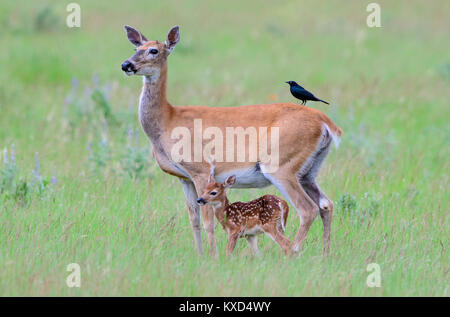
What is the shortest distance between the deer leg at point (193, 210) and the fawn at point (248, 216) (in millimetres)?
208

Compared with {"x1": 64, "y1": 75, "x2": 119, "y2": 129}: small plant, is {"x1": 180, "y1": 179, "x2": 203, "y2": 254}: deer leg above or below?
below

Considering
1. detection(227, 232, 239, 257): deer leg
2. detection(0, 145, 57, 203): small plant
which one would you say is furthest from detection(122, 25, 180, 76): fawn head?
detection(0, 145, 57, 203): small plant

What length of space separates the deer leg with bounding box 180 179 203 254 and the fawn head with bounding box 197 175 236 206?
28cm

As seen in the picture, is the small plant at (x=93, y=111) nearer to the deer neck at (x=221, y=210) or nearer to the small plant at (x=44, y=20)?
the deer neck at (x=221, y=210)

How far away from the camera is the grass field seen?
6105mm

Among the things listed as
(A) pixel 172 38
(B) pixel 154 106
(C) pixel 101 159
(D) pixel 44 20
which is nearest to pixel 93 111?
(C) pixel 101 159

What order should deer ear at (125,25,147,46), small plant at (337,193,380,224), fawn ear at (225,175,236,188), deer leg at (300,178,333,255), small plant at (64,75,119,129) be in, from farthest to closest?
small plant at (64,75,119,129), small plant at (337,193,380,224), deer ear at (125,25,147,46), deer leg at (300,178,333,255), fawn ear at (225,175,236,188)

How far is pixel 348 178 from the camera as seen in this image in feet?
30.1

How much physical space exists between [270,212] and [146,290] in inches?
62.5

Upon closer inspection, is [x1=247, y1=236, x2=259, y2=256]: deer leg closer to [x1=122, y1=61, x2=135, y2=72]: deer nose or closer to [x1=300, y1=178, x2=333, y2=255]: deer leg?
[x1=300, y1=178, x2=333, y2=255]: deer leg

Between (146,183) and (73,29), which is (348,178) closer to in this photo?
(146,183)

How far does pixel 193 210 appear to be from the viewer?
23.7 ft

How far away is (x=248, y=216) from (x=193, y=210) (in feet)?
1.76
